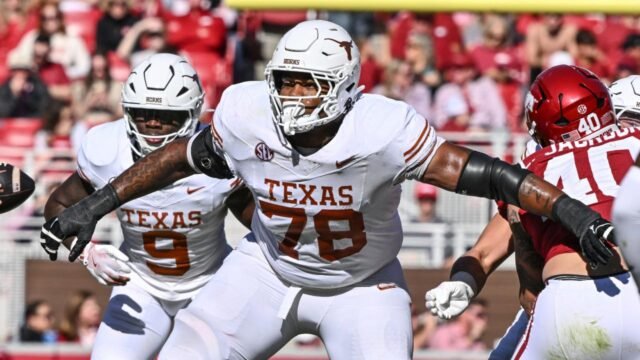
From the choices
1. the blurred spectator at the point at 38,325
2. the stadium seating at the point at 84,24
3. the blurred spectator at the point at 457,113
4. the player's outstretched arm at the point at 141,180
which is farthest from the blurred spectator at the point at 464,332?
the stadium seating at the point at 84,24

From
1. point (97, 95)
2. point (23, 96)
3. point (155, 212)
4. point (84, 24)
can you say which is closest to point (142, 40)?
point (84, 24)

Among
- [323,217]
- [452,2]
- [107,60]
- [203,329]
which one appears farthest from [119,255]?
[107,60]

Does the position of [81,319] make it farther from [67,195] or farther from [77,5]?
[77,5]

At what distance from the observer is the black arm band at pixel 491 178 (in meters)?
4.62

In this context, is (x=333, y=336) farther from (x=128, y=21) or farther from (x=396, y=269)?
(x=128, y=21)

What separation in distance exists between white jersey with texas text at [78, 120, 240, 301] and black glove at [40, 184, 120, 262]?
62 centimetres

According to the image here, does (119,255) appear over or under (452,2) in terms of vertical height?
under

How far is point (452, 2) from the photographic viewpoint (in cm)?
741

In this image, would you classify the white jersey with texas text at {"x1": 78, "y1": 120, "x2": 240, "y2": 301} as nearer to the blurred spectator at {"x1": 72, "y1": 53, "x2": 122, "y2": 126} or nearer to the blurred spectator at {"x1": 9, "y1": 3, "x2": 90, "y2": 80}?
the blurred spectator at {"x1": 72, "y1": 53, "x2": 122, "y2": 126}

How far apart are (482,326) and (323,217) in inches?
145

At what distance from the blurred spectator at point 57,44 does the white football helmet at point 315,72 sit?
6091 mm

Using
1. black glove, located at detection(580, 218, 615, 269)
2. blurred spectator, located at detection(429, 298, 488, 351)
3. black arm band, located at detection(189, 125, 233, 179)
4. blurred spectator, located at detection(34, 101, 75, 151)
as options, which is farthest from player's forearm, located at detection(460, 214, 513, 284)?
blurred spectator, located at detection(34, 101, 75, 151)

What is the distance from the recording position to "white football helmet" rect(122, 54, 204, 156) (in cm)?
577

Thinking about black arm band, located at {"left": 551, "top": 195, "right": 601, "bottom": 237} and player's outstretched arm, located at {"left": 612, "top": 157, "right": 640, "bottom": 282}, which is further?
black arm band, located at {"left": 551, "top": 195, "right": 601, "bottom": 237}
